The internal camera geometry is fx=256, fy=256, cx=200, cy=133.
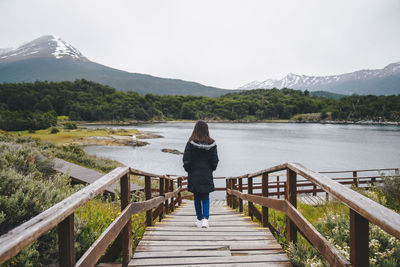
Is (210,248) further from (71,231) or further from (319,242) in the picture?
(71,231)

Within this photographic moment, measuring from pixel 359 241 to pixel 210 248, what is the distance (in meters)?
1.71

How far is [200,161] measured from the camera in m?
4.32

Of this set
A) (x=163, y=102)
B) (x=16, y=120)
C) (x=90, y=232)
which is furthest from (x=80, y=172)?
(x=163, y=102)

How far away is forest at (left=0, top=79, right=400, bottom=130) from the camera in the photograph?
109 m

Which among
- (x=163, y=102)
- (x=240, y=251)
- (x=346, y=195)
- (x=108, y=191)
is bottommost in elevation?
(x=108, y=191)

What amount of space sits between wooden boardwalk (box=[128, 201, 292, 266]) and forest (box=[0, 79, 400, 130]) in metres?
91.6

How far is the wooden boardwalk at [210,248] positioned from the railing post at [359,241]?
1047mm

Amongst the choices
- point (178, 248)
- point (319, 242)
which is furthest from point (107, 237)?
point (319, 242)

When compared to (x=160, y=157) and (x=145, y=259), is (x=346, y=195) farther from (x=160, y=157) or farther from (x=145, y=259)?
(x=160, y=157)

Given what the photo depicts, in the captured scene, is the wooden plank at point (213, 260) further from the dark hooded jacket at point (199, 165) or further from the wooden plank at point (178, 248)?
the dark hooded jacket at point (199, 165)

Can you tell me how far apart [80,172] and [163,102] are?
154592 millimetres

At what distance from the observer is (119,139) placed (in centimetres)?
4353

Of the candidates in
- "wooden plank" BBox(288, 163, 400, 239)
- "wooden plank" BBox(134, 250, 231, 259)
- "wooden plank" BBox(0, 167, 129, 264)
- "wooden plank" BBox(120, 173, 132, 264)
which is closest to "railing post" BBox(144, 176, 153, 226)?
"wooden plank" BBox(120, 173, 132, 264)

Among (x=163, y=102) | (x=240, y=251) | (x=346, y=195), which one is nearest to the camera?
(x=346, y=195)
